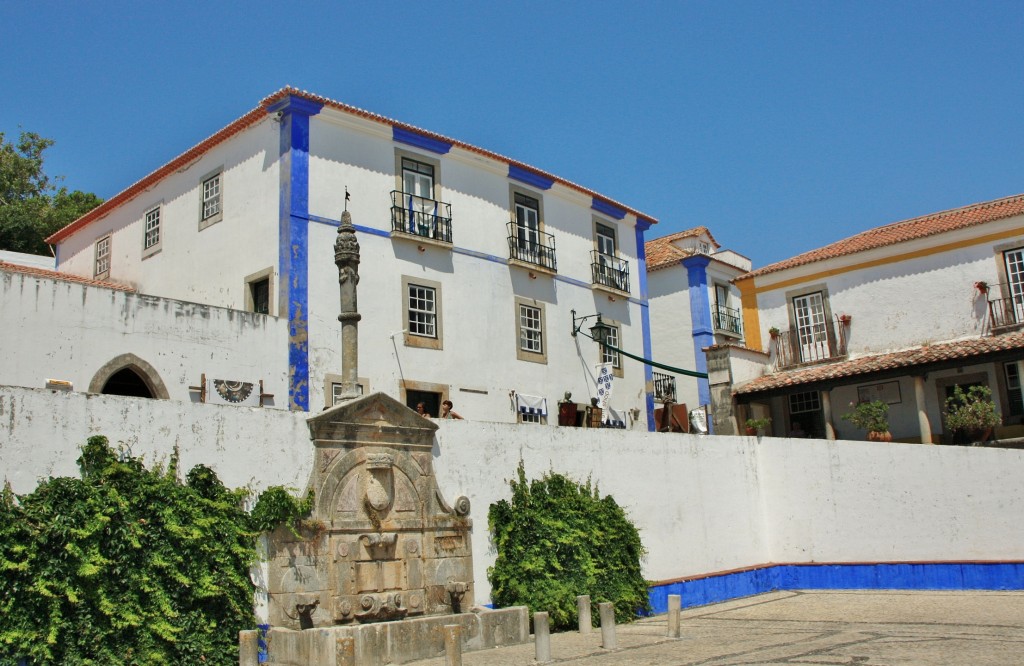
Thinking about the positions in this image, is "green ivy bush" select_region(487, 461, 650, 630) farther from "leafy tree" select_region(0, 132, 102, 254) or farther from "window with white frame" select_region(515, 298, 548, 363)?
"leafy tree" select_region(0, 132, 102, 254)

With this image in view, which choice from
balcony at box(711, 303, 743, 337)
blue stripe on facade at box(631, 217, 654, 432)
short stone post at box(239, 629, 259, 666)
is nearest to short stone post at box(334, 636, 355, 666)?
short stone post at box(239, 629, 259, 666)

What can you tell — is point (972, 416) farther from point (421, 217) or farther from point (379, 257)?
point (379, 257)

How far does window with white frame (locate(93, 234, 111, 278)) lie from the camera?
23250 mm

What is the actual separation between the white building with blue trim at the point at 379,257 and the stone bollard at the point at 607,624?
806 cm

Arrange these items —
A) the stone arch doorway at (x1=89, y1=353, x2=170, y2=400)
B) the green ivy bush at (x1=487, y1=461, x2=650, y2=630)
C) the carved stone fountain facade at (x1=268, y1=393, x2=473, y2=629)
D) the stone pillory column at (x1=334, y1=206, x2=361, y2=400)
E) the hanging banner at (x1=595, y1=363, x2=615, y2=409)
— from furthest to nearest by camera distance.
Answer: the hanging banner at (x1=595, y1=363, x2=615, y2=409), the stone arch doorway at (x1=89, y1=353, x2=170, y2=400), the green ivy bush at (x1=487, y1=461, x2=650, y2=630), the stone pillory column at (x1=334, y1=206, x2=361, y2=400), the carved stone fountain facade at (x1=268, y1=393, x2=473, y2=629)

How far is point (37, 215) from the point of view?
3222cm

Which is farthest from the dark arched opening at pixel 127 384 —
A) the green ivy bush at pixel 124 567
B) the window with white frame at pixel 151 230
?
the green ivy bush at pixel 124 567

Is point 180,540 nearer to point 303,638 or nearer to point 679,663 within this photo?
point 303,638

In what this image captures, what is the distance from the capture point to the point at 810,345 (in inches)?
977

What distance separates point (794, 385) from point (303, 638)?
598 inches

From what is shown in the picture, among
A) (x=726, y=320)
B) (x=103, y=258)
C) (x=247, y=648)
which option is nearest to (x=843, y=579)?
(x=247, y=648)

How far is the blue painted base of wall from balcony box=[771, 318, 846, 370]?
7245mm

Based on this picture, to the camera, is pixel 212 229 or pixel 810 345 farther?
pixel 810 345

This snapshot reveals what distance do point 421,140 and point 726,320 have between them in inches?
541
